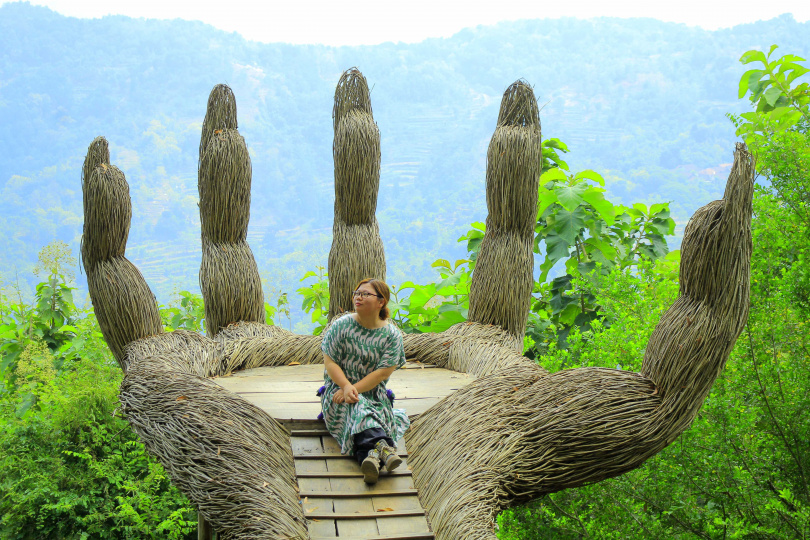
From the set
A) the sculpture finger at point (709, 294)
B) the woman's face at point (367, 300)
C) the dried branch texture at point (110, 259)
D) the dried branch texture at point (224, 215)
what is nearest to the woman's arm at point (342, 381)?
the woman's face at point (367, 300)

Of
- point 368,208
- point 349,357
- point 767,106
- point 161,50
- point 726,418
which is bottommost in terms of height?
point 726,418

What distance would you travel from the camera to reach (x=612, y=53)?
21.5m

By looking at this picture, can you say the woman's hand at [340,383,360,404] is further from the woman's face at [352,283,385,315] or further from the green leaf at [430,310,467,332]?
the green leaf at [430,310,467,332]

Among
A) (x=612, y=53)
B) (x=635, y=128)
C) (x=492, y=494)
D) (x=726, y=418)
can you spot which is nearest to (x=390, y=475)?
(x=492, y=494)

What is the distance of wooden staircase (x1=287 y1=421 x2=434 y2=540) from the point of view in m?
3.10

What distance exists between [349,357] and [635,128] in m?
18.8

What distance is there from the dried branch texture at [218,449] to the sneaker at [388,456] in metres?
0.43

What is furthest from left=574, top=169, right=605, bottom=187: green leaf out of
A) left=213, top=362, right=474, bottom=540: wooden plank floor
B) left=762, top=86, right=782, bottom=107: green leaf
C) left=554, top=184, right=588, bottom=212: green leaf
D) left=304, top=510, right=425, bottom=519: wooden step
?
left=304, top=510, right=425, bottom=519: wooden step

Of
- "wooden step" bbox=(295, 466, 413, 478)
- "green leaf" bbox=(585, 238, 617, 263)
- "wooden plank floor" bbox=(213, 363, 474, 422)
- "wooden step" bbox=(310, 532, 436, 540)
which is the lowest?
"wooden step" bbox=(310, 532, 436, 540)

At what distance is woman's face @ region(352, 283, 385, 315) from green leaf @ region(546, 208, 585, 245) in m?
2.83

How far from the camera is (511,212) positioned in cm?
508

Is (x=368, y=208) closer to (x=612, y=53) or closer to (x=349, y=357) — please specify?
(x=349, y=357)

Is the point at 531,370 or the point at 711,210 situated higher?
the point at 711,210

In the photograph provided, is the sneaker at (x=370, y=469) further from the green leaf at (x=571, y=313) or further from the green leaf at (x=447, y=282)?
the green leaf at (x=571, y=313)
